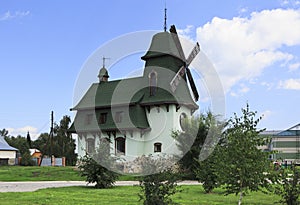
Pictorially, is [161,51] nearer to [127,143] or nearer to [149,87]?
[149,87]

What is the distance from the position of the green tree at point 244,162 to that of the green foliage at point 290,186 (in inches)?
25.5

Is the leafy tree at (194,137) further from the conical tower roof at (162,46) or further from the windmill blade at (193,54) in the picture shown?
the windmill blade at (193,54)

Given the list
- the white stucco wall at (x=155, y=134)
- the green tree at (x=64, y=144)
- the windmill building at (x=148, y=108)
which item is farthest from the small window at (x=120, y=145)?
the green tree at (x=64, y=144)

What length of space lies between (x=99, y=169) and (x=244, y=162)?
36.3 ft

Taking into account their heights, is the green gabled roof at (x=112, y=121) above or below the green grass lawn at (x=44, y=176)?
above

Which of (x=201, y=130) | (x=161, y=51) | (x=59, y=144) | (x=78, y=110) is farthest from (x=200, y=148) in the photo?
(x=59, y=144)

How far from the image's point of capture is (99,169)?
22062 millimetres

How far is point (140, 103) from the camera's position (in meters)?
35.9

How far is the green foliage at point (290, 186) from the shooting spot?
1293 cm

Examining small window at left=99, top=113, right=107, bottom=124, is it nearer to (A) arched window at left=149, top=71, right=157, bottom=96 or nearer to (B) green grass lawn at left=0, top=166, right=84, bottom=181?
(A) arched window at left=149, top=71, right=157, bottom=96

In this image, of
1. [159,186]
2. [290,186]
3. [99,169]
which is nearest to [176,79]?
[99,169]

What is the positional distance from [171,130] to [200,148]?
17.8ft

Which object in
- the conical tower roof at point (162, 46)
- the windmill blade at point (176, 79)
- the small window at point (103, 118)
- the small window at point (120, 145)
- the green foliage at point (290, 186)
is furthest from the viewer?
the small window at point (103, 118)

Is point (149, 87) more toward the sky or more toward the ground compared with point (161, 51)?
more toward the ground
